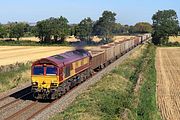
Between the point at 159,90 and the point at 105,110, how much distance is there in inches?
612

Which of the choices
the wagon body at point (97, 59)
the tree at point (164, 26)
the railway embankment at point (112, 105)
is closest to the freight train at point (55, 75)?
the railway embankment at point (112, 105)

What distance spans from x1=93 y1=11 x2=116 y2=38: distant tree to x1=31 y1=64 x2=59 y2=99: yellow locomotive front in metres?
125

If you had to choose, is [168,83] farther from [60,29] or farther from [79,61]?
[60,29]

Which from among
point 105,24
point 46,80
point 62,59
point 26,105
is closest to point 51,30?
point 105,24

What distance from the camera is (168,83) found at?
43719 mm

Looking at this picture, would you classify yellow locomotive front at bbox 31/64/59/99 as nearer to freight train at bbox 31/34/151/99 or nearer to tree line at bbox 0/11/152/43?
freight train at bbox 31/34/151/99

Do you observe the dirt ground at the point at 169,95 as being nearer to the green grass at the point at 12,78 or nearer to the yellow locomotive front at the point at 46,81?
the yellow locomotive front at the point at 46,81

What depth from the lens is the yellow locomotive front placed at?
29875mm

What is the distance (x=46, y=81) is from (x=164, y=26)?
112 metres

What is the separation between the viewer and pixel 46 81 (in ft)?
98.1

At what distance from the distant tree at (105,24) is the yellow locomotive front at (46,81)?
125 meters

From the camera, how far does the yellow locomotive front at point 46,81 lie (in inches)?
1176

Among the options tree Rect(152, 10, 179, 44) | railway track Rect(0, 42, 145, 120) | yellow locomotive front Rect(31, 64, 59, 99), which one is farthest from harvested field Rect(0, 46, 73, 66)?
tree Rect(152, 10, 179, 44)

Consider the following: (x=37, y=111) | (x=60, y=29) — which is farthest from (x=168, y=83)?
(x=60, y=29)
